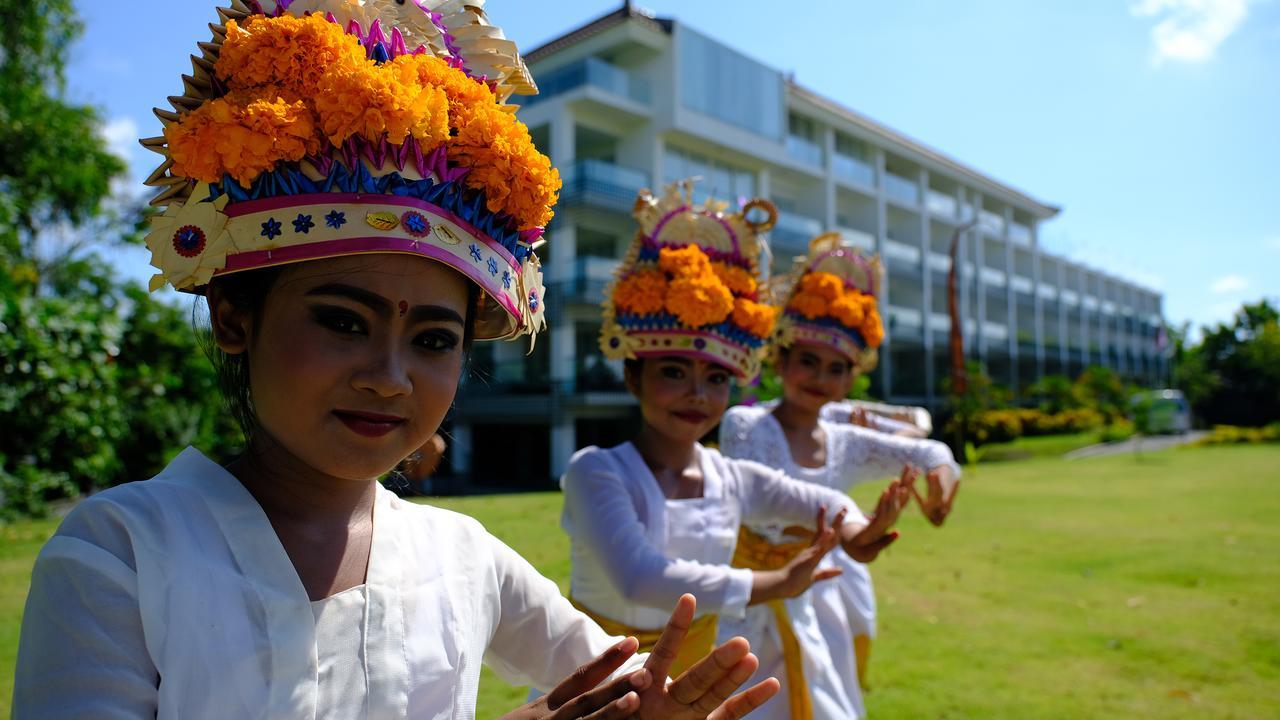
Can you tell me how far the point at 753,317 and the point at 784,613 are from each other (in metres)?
1.04

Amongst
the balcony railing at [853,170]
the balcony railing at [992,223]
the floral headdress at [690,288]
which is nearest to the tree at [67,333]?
the floral headdress at [690,288]

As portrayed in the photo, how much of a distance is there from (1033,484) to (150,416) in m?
14.5

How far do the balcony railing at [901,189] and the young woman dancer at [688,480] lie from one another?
28.9 metres

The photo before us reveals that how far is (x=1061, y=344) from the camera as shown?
40.9 m

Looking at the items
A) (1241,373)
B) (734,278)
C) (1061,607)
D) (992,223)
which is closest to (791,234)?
(992,223)

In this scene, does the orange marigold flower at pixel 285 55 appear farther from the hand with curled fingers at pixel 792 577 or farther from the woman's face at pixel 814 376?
the woman's face at pixel 814 376

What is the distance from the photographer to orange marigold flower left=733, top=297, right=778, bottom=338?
2682 millimetres

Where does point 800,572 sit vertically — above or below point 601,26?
below

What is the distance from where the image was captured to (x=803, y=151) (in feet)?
83.9

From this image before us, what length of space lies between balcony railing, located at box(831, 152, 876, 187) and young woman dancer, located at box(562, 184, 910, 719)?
25.6 meters

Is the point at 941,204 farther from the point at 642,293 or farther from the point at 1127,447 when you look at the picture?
the point at 642,293

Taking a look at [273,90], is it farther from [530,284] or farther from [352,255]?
[530,284]

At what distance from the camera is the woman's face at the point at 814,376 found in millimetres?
3518

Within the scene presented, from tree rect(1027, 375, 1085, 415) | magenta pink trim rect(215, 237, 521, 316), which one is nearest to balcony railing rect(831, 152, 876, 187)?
tree rect(1027, 375, 1085, 415)
